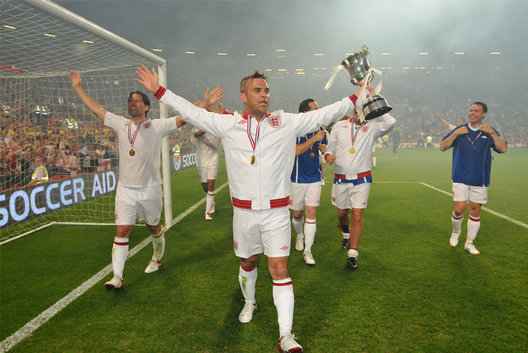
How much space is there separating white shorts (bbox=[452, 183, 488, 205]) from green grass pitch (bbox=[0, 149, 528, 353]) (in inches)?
31.7

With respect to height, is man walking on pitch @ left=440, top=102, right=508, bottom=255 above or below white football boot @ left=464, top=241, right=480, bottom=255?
above

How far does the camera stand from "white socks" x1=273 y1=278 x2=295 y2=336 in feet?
8.16

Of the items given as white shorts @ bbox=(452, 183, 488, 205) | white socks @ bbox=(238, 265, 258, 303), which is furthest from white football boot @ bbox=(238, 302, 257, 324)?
white shorts @ bbox=(452, 183, 488, 205)

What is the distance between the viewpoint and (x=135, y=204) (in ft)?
12.4

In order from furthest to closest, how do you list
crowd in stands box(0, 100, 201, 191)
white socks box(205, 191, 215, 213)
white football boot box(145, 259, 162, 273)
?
white socks box(205, 191, 215, 213) → crowd in stands box(0, 100, 201, 191) → white football boot box(145, 259, 162, 273)

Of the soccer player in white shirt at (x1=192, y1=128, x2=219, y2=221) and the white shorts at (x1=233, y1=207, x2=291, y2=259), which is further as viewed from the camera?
the soccer player in white shirt at (x1=192, y1=128, x2=219, y2=221)

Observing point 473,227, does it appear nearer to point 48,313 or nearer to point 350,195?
point 350,195

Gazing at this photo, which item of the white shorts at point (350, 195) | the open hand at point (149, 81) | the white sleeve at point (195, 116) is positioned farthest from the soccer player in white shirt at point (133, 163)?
the white shorts at point (350, 195)

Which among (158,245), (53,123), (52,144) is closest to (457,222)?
(158,245)

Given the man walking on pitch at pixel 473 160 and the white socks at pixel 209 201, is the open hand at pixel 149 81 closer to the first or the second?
the man walking on pitch at pixel 473 160

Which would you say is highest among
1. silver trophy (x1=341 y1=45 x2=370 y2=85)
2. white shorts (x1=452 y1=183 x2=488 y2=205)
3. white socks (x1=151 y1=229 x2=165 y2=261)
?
silver trophy (x1=341 y1=45 x2=370 y2=85)

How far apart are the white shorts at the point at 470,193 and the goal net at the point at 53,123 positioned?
4.93 m

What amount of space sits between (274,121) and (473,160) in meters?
3.71

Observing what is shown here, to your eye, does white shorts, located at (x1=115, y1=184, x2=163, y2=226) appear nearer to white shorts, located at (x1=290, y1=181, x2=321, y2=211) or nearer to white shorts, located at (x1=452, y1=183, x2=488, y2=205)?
white shorts, located at (x1=290, y1=181, x2=321, y2=211)
